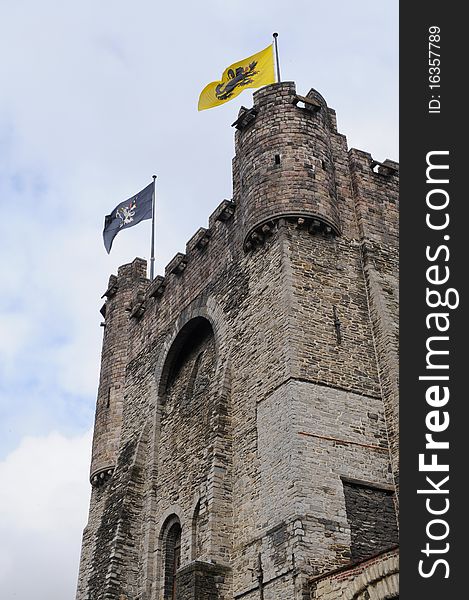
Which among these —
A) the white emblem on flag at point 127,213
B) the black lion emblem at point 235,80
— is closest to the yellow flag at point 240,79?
the black lion emblem at point 235,80

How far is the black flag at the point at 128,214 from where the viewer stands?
2514 centimetres

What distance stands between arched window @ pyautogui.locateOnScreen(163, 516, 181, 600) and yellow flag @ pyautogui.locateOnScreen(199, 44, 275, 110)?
9.80 m

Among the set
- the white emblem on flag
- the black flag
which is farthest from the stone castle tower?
the white emblem on flag

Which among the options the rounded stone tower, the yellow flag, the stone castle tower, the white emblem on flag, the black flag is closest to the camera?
the stone castle tower

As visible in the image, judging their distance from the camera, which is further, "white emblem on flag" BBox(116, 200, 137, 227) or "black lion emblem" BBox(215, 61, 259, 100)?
"white emblem on flag" BBox(116, 200, 137, 227)

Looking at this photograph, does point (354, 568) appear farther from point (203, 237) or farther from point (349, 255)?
point (203, 237)

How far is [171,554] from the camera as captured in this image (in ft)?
54.2

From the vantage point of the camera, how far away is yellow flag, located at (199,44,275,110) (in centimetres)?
1794

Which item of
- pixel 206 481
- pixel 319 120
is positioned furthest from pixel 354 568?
pixel 319 120

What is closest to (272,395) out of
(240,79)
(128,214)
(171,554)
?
(171,554)

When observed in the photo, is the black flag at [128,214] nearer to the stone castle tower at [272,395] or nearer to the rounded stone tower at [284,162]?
the stone castle tower at [272,395]

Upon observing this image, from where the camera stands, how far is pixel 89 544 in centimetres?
2164

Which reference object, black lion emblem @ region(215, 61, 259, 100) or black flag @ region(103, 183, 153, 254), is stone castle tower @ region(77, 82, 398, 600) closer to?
black lion emblem @ region(215, 61, 259, 100)

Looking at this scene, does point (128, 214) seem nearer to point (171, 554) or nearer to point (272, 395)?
point (171, 554)
